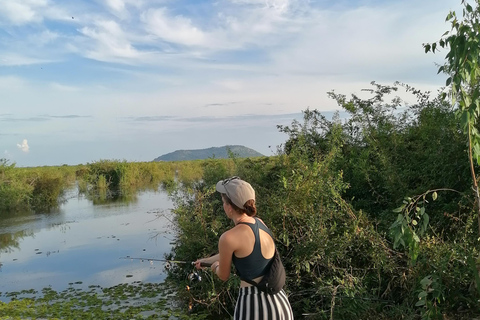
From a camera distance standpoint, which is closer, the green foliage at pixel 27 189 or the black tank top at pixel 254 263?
the black tank top at pixel 254 263

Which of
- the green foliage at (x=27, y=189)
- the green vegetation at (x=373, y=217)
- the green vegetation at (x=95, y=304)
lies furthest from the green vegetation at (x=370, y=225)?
the green foliage at (x=27, y=189)

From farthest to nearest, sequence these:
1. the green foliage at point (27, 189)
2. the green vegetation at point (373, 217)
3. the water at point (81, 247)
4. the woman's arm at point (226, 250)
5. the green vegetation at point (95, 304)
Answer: the green foliage at point (27, 189) < the water at point (81, 247) < the green vegetation at point (95, 304) < the green vegetation at point (373, 217) < the woman's arm at point (226, 250)

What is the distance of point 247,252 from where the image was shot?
2281 millimetres

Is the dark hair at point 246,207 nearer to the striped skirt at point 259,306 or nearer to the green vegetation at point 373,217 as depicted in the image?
the striped skirt at point 259,306

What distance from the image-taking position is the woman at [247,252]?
2.28m

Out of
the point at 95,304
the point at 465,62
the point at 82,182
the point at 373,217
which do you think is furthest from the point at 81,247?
the point at 82,182

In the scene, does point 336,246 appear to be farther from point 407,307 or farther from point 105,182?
point 105,182

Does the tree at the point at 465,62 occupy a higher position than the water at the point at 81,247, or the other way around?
the tree at the point at 465,62

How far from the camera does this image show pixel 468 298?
3.88 meters

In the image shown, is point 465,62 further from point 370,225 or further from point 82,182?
point 82,182

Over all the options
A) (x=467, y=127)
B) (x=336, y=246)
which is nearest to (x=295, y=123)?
(x=336, y=246)

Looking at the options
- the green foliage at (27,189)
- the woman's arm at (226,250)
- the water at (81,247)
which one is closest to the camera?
the woman's arm at (226,250)

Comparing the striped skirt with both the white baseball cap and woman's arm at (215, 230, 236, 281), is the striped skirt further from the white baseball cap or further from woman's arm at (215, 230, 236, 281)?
the white baseball cap

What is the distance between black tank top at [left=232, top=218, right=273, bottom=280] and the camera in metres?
2.30
